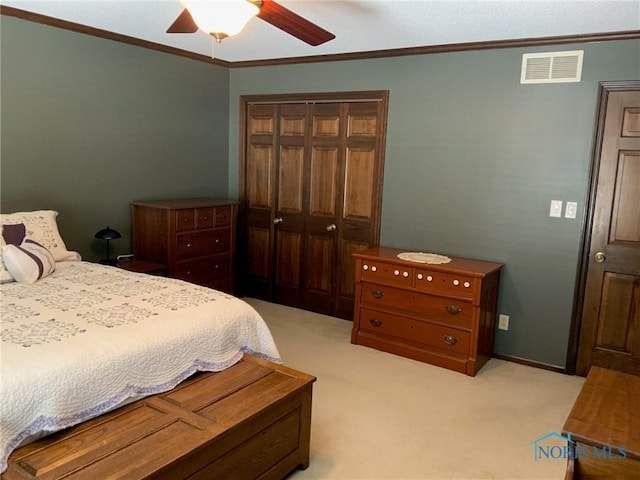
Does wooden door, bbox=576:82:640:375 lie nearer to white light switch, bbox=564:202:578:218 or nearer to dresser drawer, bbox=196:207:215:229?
white light switch, bbox=564:202:578:218

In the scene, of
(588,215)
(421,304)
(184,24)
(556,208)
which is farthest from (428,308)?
(184,24)

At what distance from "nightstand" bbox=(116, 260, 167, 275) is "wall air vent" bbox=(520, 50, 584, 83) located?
2.98m

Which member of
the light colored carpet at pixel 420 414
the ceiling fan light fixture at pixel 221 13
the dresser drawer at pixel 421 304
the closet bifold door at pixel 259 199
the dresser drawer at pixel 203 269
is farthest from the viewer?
the closet bifold door at pixel 259 199

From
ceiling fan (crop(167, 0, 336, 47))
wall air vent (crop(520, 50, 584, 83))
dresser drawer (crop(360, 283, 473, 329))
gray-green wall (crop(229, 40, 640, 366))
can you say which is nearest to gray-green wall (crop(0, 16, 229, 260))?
ceiling fan (crop(167, 0, 336, 47))

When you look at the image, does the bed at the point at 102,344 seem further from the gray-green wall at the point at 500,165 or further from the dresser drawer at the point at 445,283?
the gray-green wall at the point at 500,165

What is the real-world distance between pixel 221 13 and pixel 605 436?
6.98 ft

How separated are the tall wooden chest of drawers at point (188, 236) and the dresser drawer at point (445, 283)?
1.80 m

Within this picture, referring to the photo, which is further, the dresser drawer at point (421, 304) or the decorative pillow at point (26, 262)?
the dresser drawer at point (421, 304)

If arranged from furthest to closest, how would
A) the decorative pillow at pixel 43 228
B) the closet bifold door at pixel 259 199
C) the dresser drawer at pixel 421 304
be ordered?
the closet bifold door at pixel 259 199 < the dresser drawer at pixel 421 304 < the decorative pillow at pixel 43 228

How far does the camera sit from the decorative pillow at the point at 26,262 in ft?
9.16

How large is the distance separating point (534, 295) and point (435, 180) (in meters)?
1.13

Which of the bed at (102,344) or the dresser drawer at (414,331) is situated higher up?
the bed at (102,344)

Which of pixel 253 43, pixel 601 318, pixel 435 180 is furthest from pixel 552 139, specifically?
pixel 253 43

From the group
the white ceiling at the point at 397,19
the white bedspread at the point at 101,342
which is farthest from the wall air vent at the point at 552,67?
the white bedspread at the point at 101,342
